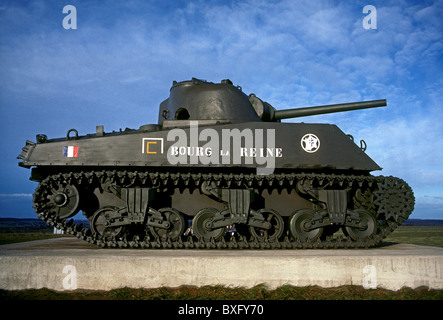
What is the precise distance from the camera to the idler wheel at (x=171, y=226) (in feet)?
27.8

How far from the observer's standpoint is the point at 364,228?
8.69 meters

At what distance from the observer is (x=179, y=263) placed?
20.3 feet

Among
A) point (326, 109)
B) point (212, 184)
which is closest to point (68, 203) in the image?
point (212, 184)

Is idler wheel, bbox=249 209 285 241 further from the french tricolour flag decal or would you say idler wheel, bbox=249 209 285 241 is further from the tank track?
the french tricolour flag decal

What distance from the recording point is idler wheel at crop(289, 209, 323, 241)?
866 centimetres

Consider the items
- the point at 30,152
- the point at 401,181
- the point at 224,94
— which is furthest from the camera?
the point at 224,94

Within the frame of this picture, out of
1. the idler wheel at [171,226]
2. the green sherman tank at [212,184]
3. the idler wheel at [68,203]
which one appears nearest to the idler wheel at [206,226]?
the green sherman tank at [212,184]

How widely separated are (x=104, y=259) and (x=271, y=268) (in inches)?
118

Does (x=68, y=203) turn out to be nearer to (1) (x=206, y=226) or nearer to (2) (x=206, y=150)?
(1) (x=206, y=226)

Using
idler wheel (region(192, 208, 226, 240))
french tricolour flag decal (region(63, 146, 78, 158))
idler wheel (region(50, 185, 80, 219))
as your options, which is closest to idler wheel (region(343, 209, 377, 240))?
idler wheel (region(192, 208, 226, 240))

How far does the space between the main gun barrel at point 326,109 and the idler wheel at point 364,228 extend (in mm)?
3843

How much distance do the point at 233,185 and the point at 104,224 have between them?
326 cm
